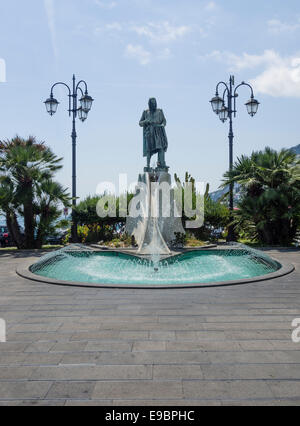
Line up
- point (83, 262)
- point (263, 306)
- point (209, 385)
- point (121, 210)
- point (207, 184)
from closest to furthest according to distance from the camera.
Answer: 1. point (209, 385)
2. point (263, 306)
3. point (83, 262)
4. point (121, 210)
5. point (207, 184)

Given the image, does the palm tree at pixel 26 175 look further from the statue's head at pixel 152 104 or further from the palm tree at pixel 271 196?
the palm tree at pixel 271 196

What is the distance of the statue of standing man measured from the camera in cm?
1481

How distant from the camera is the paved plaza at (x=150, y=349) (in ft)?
9.08

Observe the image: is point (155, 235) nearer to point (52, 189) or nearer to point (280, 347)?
point (52, 189)

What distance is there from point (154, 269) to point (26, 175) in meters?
8.08

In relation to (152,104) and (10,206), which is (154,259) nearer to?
(10,206)

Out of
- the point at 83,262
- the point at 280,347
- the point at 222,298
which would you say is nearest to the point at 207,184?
the point at 83,262

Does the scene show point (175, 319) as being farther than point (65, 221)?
No

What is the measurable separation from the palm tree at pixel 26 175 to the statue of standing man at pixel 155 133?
14.0 ft

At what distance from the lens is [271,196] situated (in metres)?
14.3

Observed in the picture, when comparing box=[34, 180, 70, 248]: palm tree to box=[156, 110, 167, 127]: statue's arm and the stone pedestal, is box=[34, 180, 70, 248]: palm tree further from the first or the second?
box=[156, 110, 167, 127]: statue's arm

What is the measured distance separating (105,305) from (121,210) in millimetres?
11765

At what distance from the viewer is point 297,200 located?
14.3m

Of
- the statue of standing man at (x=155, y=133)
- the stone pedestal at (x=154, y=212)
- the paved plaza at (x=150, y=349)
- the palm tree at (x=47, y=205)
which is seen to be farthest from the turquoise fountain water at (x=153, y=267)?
the statue of standing man at (x=155, y=133)
